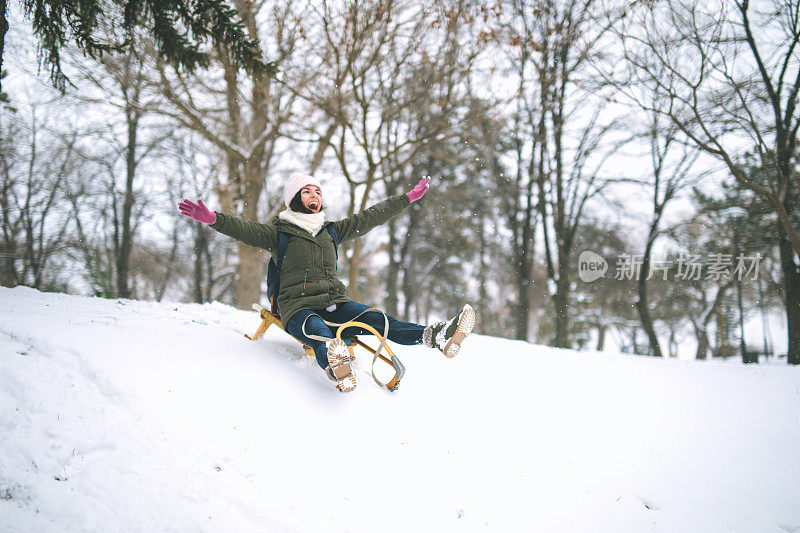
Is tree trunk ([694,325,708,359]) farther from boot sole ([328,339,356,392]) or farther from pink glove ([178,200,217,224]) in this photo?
pink glove ([178,200,217,224])

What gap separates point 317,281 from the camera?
3488mm

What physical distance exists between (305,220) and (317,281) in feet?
1.86

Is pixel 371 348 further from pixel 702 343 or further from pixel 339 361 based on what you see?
pixel 702 343

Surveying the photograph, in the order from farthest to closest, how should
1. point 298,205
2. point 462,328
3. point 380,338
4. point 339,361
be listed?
point 298,205
point 380,338
point 462,328
point 339,361

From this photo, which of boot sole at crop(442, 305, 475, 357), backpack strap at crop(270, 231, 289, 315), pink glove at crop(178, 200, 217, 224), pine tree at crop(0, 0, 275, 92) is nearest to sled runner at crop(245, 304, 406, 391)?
backpack strap at crop(270, 231, 289, 315)

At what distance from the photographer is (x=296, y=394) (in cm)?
300

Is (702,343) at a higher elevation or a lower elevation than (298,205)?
lower

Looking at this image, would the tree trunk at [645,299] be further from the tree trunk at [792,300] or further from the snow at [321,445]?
the snow at [321,445]

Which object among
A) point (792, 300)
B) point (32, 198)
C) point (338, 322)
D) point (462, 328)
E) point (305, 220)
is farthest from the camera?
point (32, 198)

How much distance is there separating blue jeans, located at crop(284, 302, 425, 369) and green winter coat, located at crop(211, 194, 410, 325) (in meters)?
0.08

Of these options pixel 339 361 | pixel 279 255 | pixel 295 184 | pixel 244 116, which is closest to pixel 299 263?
pixel 279 255

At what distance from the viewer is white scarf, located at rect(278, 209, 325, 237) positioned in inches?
142

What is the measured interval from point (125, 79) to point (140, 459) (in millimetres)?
8328

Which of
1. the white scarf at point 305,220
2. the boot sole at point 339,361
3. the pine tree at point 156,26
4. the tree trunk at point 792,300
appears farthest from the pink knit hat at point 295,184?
the tree trunk at point 792,300
